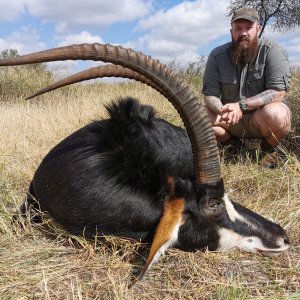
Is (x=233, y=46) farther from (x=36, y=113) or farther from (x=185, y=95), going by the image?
(x=36, y=113)

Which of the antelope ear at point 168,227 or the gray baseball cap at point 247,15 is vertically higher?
the gray baseball cap at point 247,15

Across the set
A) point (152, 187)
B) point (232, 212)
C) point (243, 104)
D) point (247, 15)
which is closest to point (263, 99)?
point (243, 104)

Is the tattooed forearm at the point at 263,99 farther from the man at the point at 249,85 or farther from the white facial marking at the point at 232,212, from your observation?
the white facial marking at the point at 232,212

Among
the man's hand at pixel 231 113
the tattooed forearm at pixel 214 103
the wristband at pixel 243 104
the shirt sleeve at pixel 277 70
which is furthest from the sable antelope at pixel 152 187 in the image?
the shirt sleeve at pixel 277 70

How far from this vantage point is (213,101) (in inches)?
203

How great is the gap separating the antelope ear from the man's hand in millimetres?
2170

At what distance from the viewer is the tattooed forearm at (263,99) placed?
4.84m

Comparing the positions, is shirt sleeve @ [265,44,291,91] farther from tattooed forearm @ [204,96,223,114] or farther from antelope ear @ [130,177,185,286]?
antelope ear @ [130,177,185,286]

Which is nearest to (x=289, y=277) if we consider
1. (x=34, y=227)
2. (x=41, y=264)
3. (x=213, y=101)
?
(x=41, y=264)

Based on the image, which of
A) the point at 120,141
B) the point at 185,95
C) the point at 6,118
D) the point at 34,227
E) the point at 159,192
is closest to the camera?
the point at 185,95

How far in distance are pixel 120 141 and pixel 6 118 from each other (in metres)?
5.33

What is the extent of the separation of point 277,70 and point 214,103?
30.5 inches

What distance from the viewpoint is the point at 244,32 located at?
4938mm

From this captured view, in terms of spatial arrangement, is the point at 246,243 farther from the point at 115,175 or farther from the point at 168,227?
the point at 115,175
